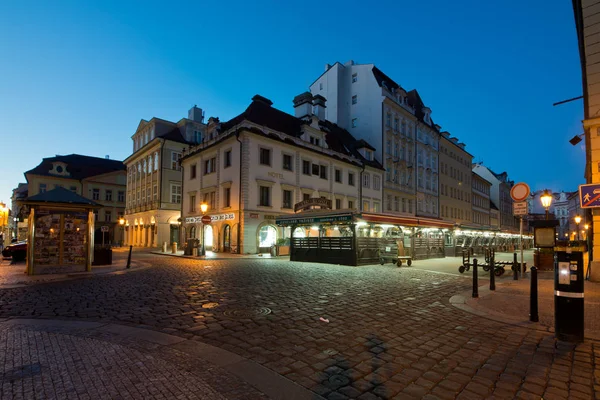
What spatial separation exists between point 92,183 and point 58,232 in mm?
52142

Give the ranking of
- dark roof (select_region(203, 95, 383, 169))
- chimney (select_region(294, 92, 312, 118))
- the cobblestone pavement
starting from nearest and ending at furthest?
the cobblestone pavement
dark roof (select_region(203, 95, 383, 169))
chimney (select_region(294, 92, 312, 118))

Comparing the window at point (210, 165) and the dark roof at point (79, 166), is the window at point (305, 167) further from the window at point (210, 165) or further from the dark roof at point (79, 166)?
the dark roof at point (79, 166)

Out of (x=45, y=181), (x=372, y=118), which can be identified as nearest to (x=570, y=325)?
(x=372, y=118)

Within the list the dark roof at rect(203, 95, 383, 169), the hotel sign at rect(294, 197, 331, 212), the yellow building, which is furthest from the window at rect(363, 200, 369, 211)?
the yellow building

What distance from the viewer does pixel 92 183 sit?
6019 cm

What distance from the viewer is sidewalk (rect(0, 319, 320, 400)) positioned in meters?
3.58

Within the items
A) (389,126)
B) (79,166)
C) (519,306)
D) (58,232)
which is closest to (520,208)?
(519,306)

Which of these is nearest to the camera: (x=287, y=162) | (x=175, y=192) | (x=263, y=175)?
(x=263, y=175)

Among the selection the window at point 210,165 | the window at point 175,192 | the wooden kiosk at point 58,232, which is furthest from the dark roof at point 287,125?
the wooden kiosk at point 58,232

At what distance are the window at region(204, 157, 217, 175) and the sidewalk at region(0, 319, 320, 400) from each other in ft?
94.7

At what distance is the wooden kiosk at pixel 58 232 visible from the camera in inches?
563

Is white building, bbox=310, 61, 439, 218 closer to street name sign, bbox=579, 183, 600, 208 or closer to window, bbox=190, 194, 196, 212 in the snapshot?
window, bbox=190, 194, 196, 212

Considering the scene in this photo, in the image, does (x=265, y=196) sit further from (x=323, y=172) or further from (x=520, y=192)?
(x=520, y=192)

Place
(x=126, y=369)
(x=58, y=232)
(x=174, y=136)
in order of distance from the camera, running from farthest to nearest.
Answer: (x=174, y=136)
(x=58, y=232)
(x=126, y=369)
